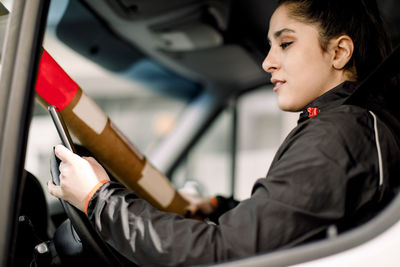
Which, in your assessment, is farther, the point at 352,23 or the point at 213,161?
the point at 213,161

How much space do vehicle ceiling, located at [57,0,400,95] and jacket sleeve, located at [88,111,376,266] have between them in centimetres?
83

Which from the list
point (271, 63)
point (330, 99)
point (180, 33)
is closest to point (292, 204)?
point (330, 99)

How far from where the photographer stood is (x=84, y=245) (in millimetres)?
937

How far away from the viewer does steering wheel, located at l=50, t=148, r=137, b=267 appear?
2.99 feet

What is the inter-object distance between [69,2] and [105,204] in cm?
106

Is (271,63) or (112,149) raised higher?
(271,63)

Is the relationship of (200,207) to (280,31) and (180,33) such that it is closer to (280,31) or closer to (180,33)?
(280,31)

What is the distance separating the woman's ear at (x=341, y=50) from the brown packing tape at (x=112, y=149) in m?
0.61

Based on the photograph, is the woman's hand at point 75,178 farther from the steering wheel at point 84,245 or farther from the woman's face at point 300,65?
the woman's face at point 300,65

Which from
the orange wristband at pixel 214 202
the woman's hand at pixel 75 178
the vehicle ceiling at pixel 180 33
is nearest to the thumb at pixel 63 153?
the woman's hand at pixel 75 178

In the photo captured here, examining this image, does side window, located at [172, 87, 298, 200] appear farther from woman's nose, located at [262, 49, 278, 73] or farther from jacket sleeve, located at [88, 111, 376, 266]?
jacket sleeve, located at [88, 111, 376, 266]

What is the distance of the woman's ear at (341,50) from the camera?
1.04m

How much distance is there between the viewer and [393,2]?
2.07 meters

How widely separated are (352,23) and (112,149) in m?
0.72
